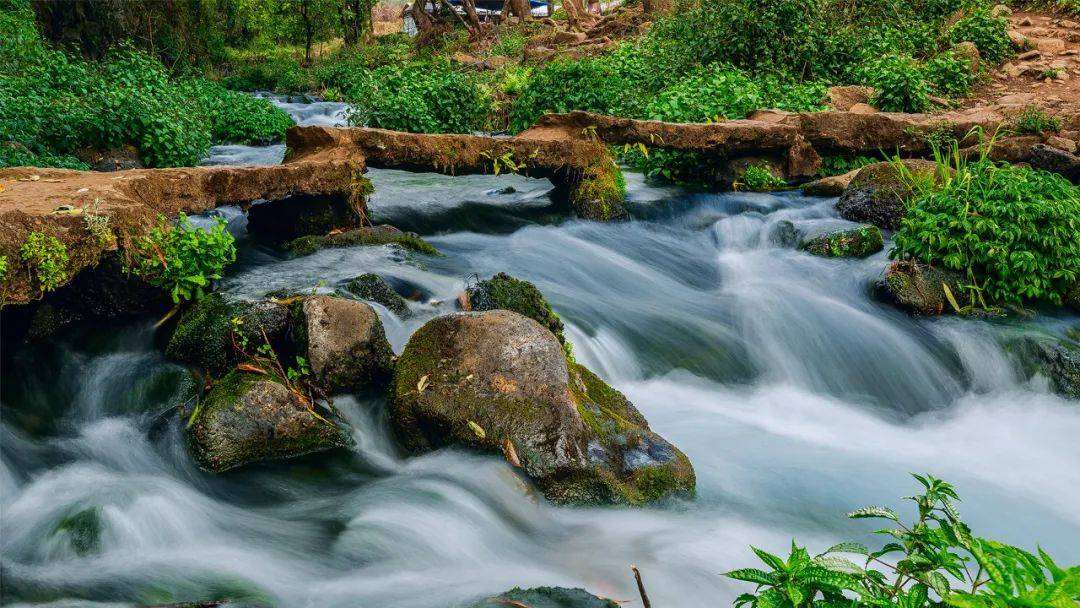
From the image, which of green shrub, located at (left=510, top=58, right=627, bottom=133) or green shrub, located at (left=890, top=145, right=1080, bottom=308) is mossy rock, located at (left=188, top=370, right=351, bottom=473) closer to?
green shrub, located at (left=890, top=145, right=1080, bottom=308)

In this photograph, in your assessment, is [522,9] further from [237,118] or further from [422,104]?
[422,104]

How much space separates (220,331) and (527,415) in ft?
6.55

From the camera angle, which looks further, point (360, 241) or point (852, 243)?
point (852, 243)

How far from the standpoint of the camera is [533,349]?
4.29 m

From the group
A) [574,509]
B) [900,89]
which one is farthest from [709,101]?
[574,509]

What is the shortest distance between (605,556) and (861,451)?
2.37 meters

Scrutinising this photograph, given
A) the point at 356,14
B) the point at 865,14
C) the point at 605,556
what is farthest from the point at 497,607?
the point at 356,14

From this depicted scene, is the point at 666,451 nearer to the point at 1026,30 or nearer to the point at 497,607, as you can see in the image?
the point at 497,607

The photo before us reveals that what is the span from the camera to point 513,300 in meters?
5.49

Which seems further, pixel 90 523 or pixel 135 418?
pixel 135 418

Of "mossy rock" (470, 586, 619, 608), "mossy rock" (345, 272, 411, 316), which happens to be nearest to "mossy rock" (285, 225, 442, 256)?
"mossy rock" (345, 272, 411, 316)

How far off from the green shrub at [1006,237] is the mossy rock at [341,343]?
4.99 metres

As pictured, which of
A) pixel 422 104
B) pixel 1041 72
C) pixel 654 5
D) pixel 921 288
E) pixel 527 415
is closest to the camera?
pixel 527 415

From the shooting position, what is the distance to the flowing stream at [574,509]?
3533mm
